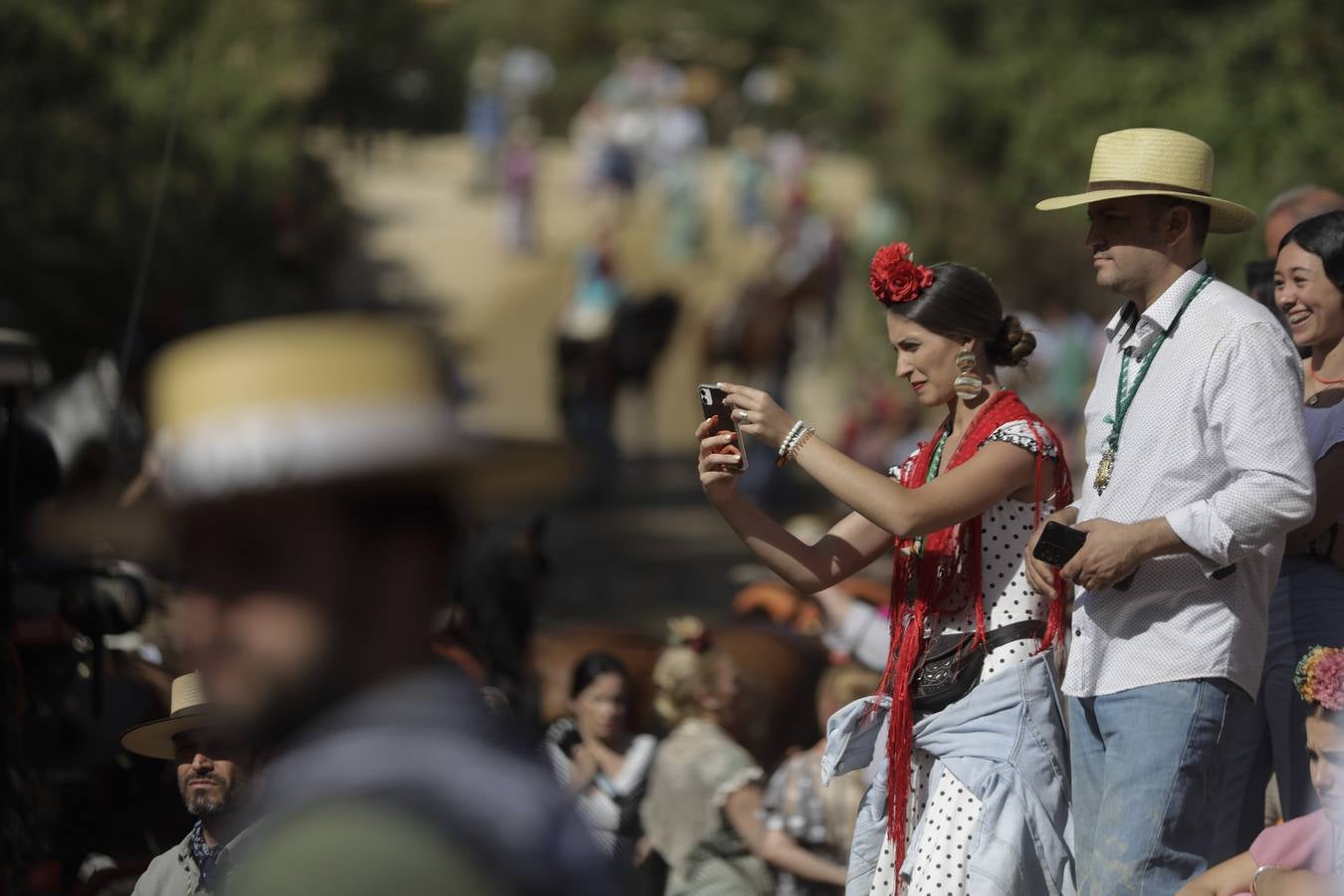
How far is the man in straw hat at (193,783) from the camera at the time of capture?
365 cm

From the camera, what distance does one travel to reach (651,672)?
25.0 feet

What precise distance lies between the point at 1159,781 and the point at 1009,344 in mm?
998

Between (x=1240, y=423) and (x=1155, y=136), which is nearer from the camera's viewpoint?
(x=1240, y=423)

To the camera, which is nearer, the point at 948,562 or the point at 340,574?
the point at 340,574

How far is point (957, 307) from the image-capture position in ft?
13.1

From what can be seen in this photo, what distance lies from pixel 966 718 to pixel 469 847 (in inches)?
88.5

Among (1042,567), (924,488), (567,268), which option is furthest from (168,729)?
(567,268)

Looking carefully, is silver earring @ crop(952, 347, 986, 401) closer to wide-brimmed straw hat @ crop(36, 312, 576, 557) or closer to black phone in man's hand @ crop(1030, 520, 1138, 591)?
black phone in man's hand @ crop(1030, 520, 1138, 591)

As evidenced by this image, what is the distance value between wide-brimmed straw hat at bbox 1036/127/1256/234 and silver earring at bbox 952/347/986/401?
0.41 metres

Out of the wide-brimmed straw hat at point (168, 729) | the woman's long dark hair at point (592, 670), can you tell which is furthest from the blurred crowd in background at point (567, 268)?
the wide-brimmed straw hat at point (168, 729)

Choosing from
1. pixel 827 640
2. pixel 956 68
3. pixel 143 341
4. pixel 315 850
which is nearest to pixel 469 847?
pixel 315 850

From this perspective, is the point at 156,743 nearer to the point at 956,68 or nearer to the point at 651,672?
the point at 651,672

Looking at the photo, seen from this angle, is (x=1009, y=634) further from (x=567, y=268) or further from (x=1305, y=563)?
(x=567, y=268)

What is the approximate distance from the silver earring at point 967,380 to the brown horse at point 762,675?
10.8 ft
